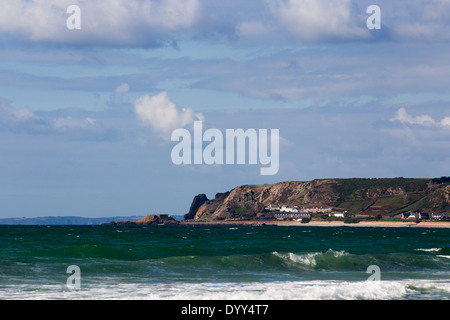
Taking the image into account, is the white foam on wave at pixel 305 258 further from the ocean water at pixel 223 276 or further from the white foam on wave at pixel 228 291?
the white foam on wave at pixel 228 291

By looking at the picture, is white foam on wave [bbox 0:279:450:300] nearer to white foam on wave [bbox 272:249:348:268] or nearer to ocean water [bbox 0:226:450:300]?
ocean water [bbox 0:226:450:300]

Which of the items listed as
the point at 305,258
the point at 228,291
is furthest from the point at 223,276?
the point at 305,258

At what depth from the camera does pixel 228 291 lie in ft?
92.6

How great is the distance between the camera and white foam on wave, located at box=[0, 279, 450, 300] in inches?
1021

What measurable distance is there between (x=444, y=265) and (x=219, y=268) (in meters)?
16.8

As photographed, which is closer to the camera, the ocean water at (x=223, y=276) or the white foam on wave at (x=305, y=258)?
the ocean water at (x=223, y=276)

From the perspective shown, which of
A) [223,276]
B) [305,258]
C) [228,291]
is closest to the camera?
[228,291]

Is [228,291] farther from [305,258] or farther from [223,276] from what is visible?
[305,258]

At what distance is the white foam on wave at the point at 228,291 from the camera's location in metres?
25.9

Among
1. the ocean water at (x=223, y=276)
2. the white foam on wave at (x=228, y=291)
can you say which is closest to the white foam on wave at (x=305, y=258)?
the ocean water at (x=223, y=276)

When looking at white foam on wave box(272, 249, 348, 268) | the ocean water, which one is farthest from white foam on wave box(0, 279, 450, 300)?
white foam on wave box(272, 249, 348, 268)

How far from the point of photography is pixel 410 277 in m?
36.2
